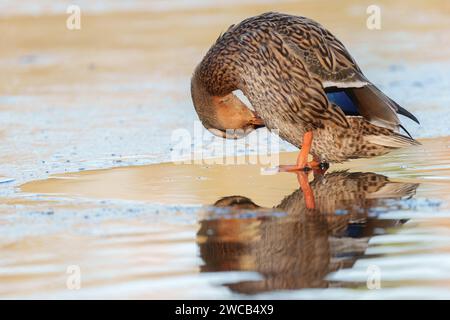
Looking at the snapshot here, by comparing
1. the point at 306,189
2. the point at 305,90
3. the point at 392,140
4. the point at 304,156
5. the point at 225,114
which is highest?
the point at 305,90

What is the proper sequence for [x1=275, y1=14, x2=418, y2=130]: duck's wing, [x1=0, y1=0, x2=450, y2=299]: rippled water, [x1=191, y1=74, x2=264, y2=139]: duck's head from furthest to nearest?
[x1=191, y1=74, x2=264, y2=139]: duck's head
[x1=275, y1=14, x2=418, y2=130]: duck's wing
[x1=0, y1=0, x2=450, y2=299]: rippled water

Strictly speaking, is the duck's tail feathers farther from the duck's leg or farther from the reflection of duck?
the reflection of duck

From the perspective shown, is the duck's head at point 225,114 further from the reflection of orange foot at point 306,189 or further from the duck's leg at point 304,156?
the reflection of orange foot at point 306,189

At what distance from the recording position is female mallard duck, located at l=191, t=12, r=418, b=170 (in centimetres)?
700

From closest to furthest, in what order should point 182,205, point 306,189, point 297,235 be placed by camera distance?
point 297,235, point 182,205, point 306,189

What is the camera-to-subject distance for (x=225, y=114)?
7.36m

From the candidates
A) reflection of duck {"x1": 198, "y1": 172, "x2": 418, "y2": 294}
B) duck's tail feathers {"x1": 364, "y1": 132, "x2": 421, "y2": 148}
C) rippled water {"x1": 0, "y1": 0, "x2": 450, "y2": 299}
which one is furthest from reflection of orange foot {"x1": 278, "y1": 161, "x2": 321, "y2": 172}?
reflection of duck {"x1": 198, "y1": 172, "x2": 418, "y2": 294}

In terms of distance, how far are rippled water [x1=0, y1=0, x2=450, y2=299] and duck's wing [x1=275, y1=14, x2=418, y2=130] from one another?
40 cm

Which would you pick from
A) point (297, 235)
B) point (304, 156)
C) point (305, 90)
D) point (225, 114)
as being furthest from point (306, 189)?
point (297, 235)

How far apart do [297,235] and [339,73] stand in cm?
211

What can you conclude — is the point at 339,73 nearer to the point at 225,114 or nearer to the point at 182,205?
the point at 225,114

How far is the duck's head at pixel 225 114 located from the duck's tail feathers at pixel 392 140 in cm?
78

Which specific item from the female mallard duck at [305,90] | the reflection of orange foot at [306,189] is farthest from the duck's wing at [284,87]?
the reflection of orange foot at [306,189]

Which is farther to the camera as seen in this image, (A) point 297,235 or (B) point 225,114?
(B) point 225,114
